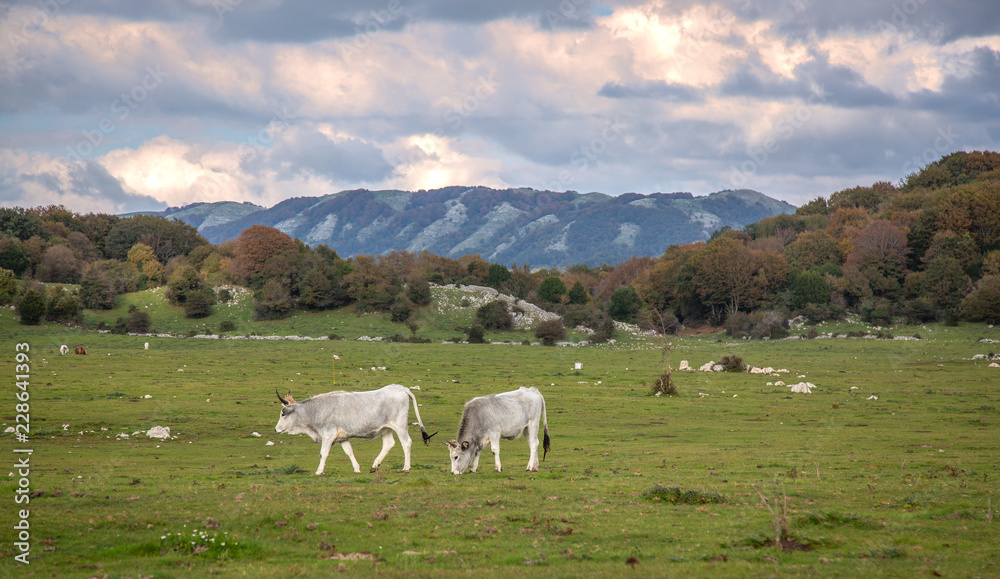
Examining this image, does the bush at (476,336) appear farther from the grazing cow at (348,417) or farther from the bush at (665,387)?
the grazing cow at (348,417)

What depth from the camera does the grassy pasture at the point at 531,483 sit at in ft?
28.5

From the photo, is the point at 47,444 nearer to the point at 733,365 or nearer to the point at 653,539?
the point at 653,539

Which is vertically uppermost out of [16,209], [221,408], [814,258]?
[16,209]

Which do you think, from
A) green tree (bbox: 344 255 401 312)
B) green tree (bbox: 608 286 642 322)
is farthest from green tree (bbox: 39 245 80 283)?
green tree (bbox: 608 286 642 322)

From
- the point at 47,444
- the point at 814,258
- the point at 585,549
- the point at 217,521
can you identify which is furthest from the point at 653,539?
the point at 814,258

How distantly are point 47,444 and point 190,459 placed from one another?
4790 millimetres

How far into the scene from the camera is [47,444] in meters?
19.2

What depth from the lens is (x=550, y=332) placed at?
67875 millimetres

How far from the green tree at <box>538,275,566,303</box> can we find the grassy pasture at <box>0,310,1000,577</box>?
2061 inches

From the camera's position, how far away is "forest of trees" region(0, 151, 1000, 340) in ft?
240

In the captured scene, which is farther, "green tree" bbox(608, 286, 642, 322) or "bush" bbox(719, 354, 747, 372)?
"green tree" bbox(608, 286, 642, 322)

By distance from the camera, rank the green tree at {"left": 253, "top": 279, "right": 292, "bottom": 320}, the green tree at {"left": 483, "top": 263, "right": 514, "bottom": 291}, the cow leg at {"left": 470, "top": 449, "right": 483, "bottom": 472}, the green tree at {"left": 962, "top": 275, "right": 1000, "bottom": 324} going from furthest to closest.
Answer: the green tree at {"left": 483, "top": 263, "right": 514, "bottom": 291} → the green tree at {"left": 253, "top": 279, "right": 292, "bottom": 320} → the green tree at {"left": 962, "top": 275, "right": 1000, "bottom": 324} → the cow leg at {"left": 470, "top": 449, "right": 483, "bottom": 472}

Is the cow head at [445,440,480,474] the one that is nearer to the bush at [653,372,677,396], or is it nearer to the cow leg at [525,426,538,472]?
the cow leg at [525,426,538,472]

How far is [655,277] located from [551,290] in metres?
15.1
